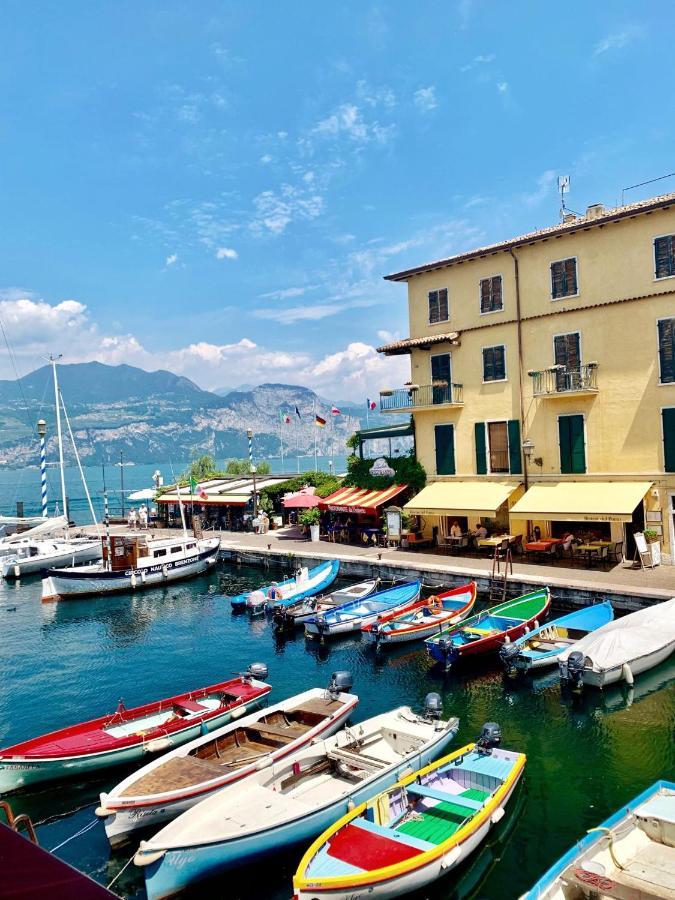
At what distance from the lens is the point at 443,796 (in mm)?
10711

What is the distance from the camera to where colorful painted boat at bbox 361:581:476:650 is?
20750 millimetres

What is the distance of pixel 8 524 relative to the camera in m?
50.3

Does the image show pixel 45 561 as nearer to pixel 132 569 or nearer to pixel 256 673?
pixel 132 569

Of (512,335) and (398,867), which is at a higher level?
(512,335)

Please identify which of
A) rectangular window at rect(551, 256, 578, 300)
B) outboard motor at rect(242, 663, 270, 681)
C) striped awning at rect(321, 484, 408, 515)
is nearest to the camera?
outboard motor at rect(242, 663, 270, 681)

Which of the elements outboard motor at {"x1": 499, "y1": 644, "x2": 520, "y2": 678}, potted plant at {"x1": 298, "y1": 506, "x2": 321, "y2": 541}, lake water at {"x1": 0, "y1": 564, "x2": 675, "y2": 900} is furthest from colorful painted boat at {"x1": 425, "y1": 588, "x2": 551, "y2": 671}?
potted plant at {"x1": 298, "y1": 506, "x2": 321, "y2": 541}

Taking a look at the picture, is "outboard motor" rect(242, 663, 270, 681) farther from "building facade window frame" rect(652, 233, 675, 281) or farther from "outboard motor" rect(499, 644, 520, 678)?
"building facade window frame" rect(652, 233, 675, 281)

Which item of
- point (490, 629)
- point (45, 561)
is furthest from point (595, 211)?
point (45, 561)

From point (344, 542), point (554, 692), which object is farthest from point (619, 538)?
point (344, 542)

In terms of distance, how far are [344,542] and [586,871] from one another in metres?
28.3

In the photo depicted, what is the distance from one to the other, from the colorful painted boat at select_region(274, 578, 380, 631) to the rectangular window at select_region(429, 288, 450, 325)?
14035 mm

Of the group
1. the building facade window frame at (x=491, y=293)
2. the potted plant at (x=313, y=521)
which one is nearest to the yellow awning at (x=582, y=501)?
the building facade window frame at (x=491, y=293)

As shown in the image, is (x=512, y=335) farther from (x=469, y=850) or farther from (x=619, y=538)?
(x=469, y=850)

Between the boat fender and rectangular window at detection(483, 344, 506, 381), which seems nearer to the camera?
the boat fender
